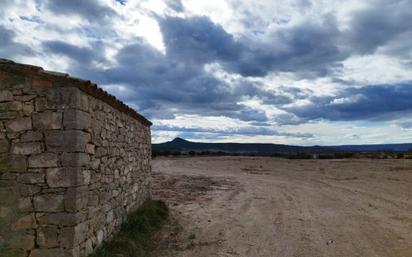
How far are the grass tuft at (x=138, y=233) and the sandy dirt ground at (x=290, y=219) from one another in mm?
344

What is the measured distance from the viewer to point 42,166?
640 centimetres

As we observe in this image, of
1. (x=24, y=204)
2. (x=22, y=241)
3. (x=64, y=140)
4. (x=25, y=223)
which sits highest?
(x=64, y=140)

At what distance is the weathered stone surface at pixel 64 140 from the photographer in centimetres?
639

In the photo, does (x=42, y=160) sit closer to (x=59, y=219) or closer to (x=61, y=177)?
(x=61, y=177)

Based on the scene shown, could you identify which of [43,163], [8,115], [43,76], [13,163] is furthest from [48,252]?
[43,76]

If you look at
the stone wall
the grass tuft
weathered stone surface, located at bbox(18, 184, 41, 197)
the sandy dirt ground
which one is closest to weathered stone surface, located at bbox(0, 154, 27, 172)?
the stone wall

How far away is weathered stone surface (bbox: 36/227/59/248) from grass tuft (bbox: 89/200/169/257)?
2.74ft

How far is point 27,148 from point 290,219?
7295mm

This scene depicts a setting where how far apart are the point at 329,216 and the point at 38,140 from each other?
821 cm

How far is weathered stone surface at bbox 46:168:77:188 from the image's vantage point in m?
6.35

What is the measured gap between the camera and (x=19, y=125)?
6531 millimetres

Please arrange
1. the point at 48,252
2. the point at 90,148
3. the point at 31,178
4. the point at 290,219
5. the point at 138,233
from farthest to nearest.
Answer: the point at 290,219
the point at 138,233
the point at 90,148
the point at 31,178
the point at 48,252

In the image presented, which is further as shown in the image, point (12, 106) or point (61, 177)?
point (12, 106)

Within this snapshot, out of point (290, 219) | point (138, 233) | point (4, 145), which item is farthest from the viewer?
point (290, 219)
